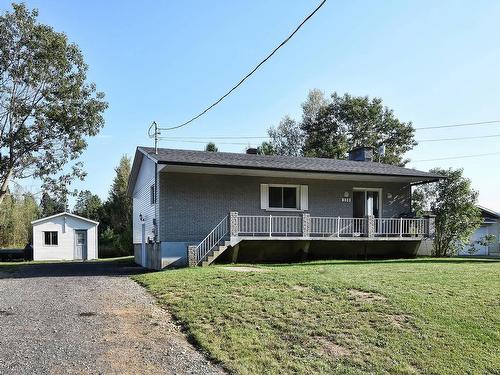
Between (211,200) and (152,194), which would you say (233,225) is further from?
(152,194)

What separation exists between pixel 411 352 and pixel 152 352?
3.75 metres

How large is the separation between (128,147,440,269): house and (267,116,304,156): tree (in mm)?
26017

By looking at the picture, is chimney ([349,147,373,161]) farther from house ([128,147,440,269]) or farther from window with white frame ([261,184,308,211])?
window with white frame ([261,184,308,211])

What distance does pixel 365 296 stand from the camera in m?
9.36

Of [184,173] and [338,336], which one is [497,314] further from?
[184,173]

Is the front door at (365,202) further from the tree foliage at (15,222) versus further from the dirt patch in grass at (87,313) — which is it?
the tree foliage at (15,222)

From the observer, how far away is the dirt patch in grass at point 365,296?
913cm

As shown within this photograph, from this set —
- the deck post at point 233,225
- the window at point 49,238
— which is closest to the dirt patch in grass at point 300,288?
the deck post at point 233,225

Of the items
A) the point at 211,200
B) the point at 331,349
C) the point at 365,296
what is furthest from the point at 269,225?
the point at 331,349

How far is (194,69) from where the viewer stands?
42.7 feet

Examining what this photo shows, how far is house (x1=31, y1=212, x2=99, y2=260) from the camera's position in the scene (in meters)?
30.6

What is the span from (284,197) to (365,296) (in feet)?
32.5

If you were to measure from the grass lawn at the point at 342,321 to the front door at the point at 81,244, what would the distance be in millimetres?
22180

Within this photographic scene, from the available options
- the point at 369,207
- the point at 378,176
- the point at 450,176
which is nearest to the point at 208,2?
the point at 378,176
